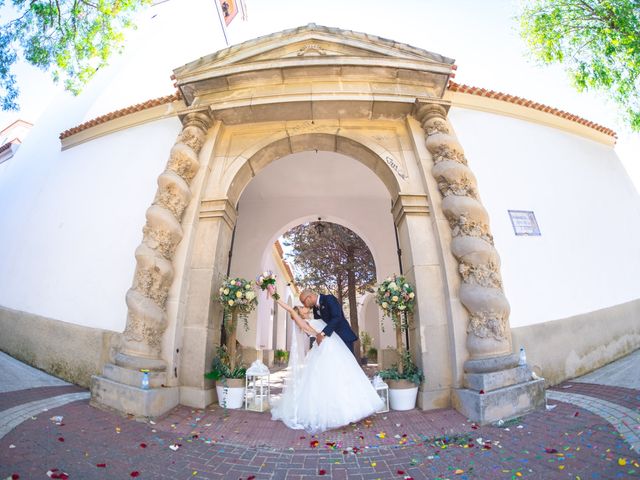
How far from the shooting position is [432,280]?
5047 mm

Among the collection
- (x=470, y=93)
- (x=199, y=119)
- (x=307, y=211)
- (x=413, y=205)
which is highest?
(x=470, y=93)

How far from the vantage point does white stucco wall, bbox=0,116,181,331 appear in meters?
5.83

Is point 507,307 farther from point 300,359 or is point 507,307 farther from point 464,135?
point 464,135

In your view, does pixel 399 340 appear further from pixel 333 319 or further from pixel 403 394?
pixel 333 319

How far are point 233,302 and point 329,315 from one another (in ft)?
5.34

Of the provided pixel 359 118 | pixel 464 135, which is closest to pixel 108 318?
pixel 359 118

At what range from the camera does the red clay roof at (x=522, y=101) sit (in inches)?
281

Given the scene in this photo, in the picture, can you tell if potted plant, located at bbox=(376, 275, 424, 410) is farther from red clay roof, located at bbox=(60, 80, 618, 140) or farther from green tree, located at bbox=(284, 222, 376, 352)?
green tree, located at bbox=(284, 222, 376, 352)

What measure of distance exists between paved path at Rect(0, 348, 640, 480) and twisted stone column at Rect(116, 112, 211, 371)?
2.95 ft

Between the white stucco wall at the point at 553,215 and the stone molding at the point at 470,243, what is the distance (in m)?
0.87

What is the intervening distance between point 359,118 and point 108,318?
6180 millimetres

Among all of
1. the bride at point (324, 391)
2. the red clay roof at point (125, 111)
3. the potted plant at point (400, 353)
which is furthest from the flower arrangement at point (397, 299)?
the red clay roof at point (125, 111)

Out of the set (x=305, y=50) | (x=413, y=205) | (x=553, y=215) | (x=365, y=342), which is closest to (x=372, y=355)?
(x=365, y=342)

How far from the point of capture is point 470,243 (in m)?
4.83
